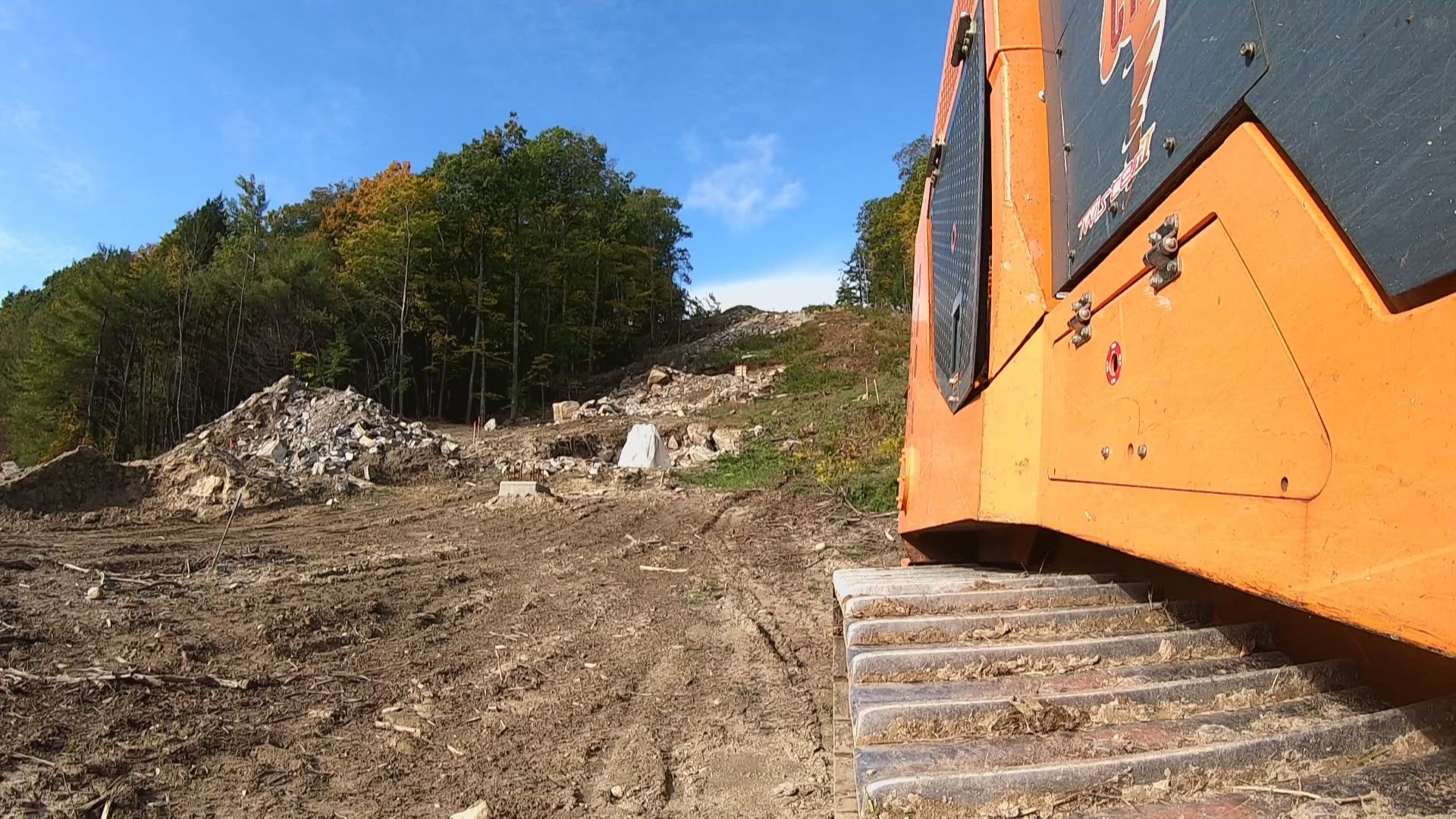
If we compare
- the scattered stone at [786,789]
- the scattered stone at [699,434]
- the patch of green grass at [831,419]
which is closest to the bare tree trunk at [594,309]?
the patch of green grass at [831,419]

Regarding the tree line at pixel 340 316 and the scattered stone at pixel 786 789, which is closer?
the scattered stone at pixel 786 789

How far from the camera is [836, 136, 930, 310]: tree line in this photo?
47.4 metres

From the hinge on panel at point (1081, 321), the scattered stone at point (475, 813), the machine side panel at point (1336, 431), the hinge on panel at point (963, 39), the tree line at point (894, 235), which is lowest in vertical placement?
the scattered stone at point (475, 813)

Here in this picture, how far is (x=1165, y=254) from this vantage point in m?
1.42

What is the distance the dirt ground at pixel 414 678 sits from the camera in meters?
3.49

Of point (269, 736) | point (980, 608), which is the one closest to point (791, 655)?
point (269, 736)

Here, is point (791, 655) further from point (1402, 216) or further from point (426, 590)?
point (1402, 216)

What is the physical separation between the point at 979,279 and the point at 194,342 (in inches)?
1642

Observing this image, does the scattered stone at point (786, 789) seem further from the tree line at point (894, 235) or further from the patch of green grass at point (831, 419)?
the tree line at point (894, 235)

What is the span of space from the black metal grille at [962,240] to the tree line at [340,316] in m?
34.2

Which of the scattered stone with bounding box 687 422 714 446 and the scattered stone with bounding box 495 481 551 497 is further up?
the scattered stone with bounding box 687 422 714 446

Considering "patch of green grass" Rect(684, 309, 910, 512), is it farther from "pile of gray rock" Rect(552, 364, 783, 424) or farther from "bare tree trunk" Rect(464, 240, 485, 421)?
"bare tree trunk" Rect(464, 240, 485, 421)

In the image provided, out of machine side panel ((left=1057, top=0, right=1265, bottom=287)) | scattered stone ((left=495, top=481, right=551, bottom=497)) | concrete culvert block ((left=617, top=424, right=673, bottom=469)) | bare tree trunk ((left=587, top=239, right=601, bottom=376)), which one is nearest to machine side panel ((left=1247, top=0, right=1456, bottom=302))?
machine side panel ((left=1057, top=0, right=1265, bottom=287))

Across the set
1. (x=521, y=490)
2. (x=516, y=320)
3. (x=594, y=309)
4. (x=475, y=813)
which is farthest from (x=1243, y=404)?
(x=594, y=309)
